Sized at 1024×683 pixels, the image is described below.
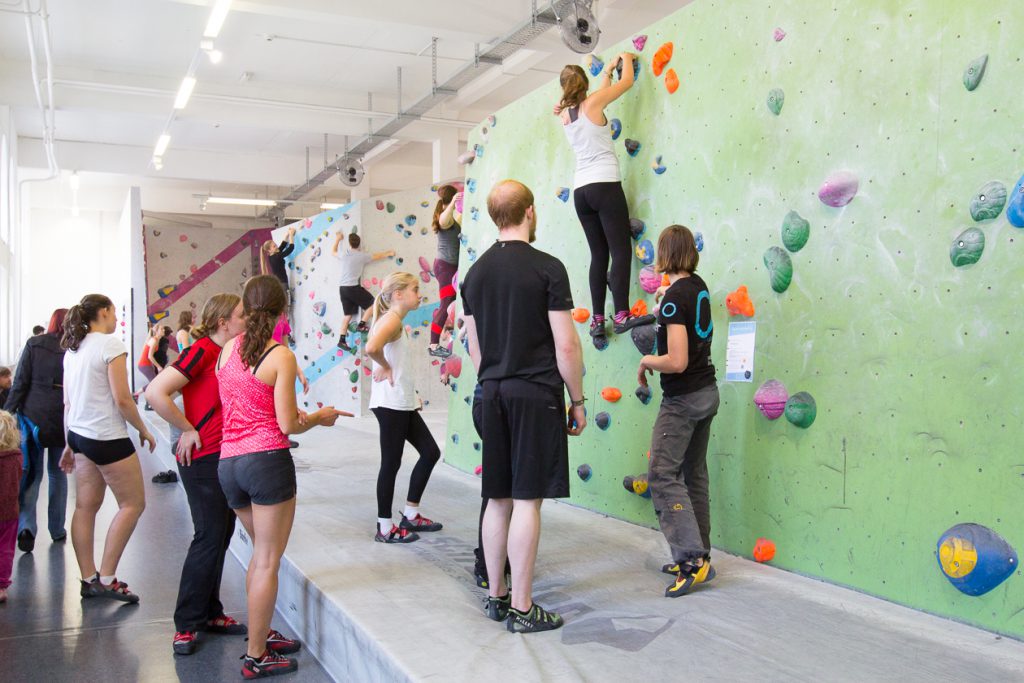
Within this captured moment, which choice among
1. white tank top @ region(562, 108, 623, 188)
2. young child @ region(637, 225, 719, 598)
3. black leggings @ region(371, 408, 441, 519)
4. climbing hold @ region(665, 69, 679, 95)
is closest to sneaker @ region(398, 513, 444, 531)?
black leggings @ region(371, 408, 441, 519)

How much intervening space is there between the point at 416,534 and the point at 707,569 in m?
1.56

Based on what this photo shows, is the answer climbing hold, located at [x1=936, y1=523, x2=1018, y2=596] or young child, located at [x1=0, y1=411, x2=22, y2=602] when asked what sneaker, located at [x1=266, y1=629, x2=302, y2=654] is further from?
climbing hold, located at [x1=936, y1=523, x2=1018, y2=596]

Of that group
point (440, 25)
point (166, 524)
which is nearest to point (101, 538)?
point (166, 524)

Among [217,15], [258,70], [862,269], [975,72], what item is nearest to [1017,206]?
[975,72]

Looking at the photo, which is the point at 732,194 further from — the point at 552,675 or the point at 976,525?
the point at 552,675

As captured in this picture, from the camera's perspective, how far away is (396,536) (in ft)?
14.0

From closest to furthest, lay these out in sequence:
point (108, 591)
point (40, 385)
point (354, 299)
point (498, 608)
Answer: point (498, 608) < point (108, 591) < point (40, 385) < point (354, 299)

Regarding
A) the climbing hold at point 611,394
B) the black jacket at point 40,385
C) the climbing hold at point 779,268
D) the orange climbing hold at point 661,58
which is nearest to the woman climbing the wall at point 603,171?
the orange climbing hold at point 661,58

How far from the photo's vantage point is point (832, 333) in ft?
11.3

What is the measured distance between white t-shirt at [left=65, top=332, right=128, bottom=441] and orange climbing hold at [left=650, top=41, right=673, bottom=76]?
2.98 meters

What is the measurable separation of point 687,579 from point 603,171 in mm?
2254

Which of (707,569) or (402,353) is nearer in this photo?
(707,569)

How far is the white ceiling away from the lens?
8.78 meters

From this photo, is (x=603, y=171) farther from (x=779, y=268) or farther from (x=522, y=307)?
(x=522, y=307)
